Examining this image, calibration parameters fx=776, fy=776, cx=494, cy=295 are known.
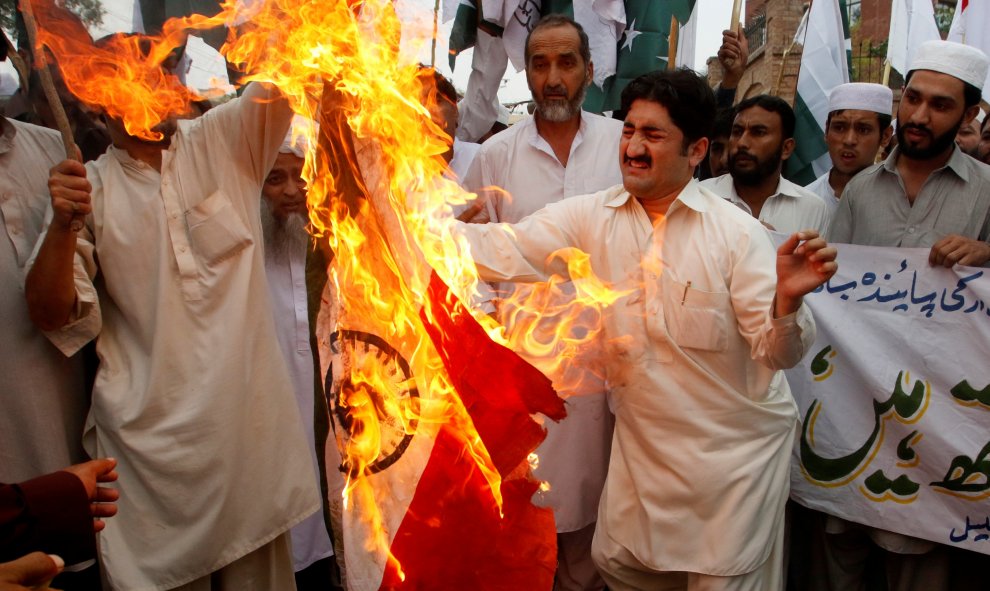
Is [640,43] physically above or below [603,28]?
below

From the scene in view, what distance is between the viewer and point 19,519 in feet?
7.62

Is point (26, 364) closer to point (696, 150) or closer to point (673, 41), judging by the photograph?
point (696, 150)

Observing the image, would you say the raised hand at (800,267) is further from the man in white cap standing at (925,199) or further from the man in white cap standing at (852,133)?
the man in white cap standing at (852,133)

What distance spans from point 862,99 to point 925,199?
1.81 m

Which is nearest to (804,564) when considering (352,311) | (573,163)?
(573,163)

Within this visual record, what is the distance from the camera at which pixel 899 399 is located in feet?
14.4

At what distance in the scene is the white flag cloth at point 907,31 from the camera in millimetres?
7441

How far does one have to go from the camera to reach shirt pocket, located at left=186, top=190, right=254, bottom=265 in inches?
135

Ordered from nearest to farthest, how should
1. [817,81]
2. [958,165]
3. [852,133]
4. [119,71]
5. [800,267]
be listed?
[800,267], [119,71], [958,165], [852,133], [817,81]

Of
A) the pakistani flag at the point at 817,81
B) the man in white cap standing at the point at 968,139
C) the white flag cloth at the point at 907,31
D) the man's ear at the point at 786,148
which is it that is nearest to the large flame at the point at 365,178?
the man's ear at the point at 786,148

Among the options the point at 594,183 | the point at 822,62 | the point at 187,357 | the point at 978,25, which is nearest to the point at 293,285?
the point at 187,357

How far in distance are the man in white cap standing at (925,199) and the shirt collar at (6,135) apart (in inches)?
178

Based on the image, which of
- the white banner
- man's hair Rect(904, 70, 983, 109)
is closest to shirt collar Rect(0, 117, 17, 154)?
the white banner

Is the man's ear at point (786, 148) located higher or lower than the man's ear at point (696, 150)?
lower
